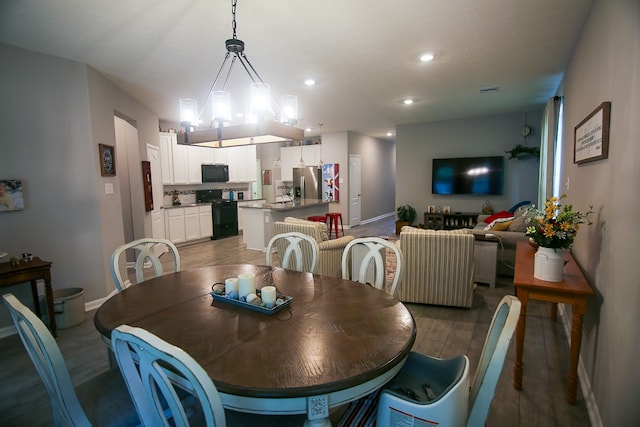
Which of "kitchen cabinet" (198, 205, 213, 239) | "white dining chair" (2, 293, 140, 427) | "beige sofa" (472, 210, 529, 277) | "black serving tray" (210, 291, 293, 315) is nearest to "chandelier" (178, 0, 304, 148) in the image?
"black serving tray" (210, 291, 293, 315)

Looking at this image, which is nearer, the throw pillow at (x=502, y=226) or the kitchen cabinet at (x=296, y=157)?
the throw pillow at (x=502, y=226)

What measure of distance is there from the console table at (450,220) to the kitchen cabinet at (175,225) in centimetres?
517

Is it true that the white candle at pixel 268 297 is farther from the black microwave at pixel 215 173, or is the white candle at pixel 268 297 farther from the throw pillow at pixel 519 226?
the black microwave at pixel 215 173

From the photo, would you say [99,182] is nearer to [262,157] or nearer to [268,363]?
[268,363]

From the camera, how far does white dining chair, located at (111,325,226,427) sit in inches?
33.5

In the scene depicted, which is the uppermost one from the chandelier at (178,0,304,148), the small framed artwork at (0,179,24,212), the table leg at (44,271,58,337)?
the chandelier at (178,0,304,148)

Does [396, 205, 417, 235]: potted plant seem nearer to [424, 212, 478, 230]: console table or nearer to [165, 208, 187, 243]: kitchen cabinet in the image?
[424, 212, 478, 230]: console table

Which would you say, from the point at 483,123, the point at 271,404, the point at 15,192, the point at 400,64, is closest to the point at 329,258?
the point at 400,64

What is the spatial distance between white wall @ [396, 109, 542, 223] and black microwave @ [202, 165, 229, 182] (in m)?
4.10

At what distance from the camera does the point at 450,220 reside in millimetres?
6848

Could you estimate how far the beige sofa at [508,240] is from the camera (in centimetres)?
408

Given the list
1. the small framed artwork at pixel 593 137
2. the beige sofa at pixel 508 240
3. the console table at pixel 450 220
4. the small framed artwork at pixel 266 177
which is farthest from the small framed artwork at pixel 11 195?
the small framed artwork at pixel 266 177

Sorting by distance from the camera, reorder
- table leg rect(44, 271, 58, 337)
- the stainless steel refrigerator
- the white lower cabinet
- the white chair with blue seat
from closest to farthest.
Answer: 1. the white chair with blue seat
2. table leg rect(44, 271, 58, 337)
3. the white lower cabinet
4. the stainless steel refrigerator

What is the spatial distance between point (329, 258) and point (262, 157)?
709 centimetres
